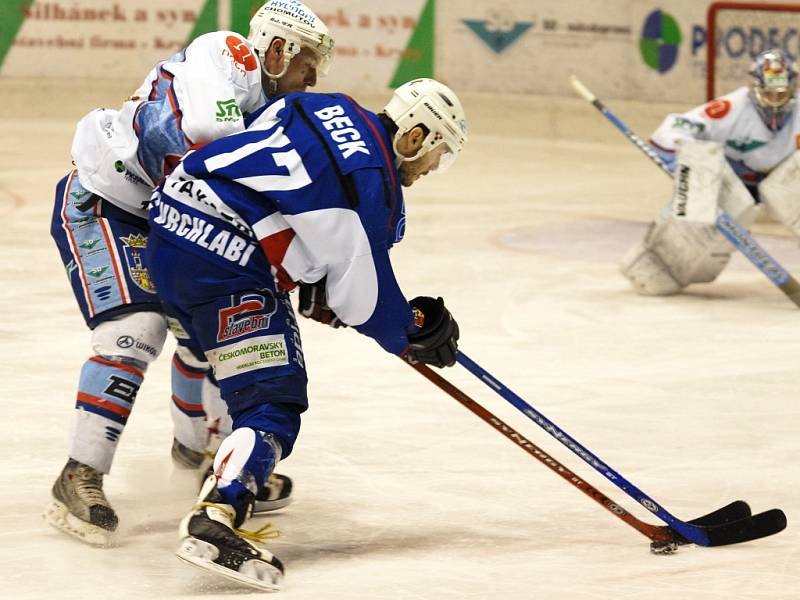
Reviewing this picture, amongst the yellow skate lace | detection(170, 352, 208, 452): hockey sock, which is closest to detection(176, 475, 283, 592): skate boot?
the yellow skate lace

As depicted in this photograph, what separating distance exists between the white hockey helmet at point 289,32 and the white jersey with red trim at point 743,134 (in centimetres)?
295

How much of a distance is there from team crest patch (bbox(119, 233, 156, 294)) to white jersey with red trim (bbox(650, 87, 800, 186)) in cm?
335

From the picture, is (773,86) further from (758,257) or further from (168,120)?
(168,120)

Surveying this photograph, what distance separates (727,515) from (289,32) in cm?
140

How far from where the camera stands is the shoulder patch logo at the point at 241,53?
320cm

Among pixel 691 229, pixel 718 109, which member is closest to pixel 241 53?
pixel 691 229

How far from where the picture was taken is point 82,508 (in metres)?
3.09

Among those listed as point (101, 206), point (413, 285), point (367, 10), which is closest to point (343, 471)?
point (101, 206)

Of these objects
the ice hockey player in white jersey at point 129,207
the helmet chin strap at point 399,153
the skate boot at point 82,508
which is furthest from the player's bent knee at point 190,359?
the helmet chin strap at point 399,153

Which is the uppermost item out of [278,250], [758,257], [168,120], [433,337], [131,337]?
[168,120]

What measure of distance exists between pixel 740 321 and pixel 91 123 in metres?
2.93

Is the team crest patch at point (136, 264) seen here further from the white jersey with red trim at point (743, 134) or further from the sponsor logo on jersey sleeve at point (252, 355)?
the white jersey with red trim at point (743, 134)

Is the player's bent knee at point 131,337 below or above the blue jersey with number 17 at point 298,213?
below

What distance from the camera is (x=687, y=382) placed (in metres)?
4.65
